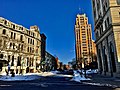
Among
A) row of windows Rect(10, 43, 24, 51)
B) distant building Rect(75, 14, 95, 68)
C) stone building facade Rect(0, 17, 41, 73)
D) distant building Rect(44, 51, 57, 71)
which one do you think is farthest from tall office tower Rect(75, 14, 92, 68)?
row of windows Rect(10, 43, 24, 51)

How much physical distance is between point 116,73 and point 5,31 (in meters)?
40.3

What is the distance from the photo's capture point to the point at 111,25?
32938 mm

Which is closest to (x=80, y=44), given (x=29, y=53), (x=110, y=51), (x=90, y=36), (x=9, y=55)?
(x=90, y=36)

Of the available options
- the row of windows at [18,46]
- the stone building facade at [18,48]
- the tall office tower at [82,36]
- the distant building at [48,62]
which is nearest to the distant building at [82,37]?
the tall office tower at [82,36]

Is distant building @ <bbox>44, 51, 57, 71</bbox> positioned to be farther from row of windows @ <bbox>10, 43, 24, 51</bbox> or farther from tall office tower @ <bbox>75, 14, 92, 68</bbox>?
row of windows @ <bbox>10, 43, 24, 51</bbox>

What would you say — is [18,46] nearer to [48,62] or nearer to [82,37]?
[48,62]

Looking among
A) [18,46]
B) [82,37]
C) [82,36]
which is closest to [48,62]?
[18,46]

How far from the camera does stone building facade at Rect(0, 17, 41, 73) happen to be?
179 ft

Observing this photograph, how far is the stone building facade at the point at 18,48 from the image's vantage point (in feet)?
179

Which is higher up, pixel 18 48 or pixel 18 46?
pixel 18 46

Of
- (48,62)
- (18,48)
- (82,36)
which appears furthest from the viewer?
(82,36)

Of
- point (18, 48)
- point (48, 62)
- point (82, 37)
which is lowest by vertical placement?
point (48, 62)

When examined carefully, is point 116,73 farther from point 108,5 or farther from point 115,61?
point 108,5

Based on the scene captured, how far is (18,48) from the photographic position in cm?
6169
